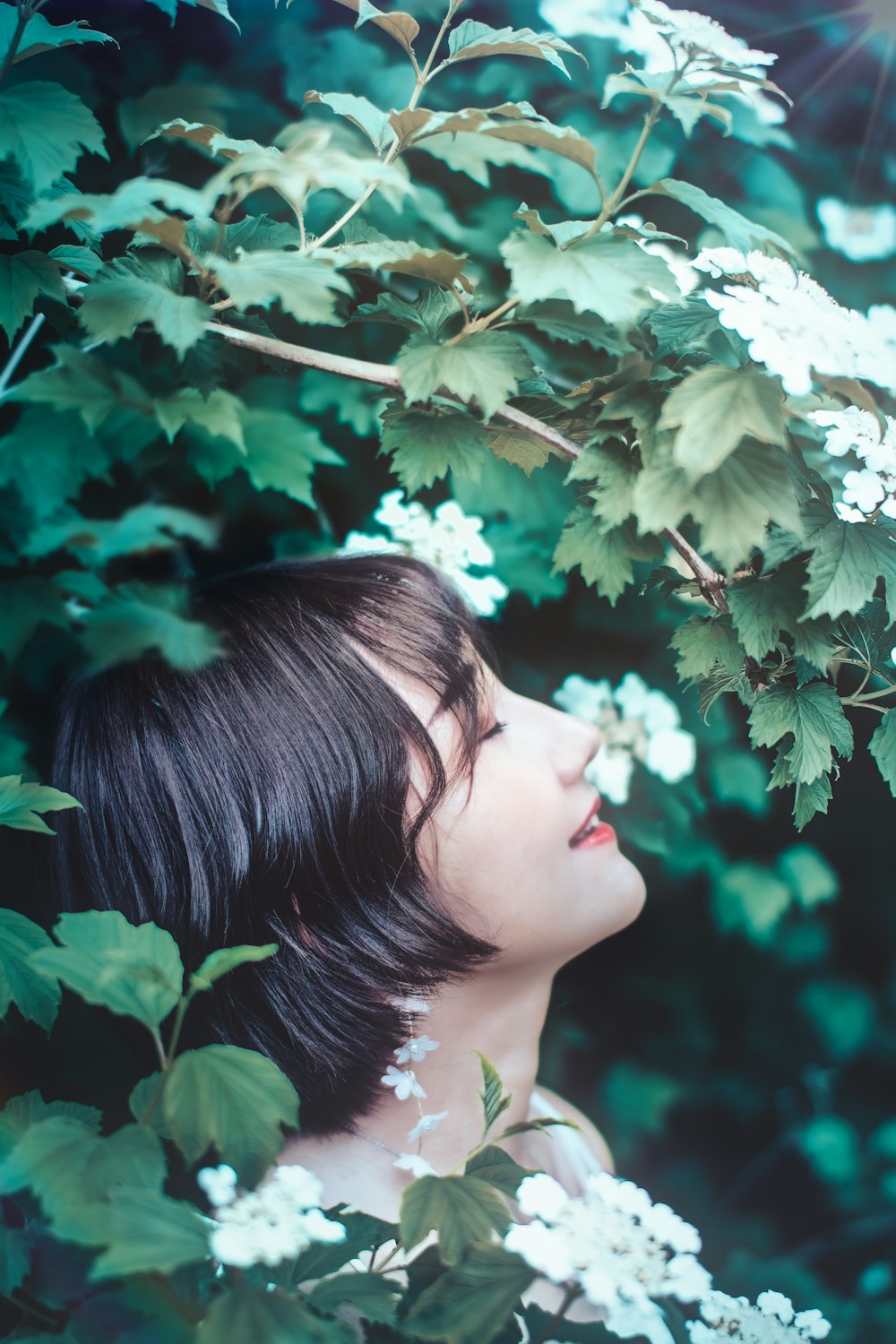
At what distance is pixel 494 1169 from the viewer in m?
0.65

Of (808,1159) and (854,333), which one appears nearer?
(854,333)

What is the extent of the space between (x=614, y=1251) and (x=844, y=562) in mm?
484

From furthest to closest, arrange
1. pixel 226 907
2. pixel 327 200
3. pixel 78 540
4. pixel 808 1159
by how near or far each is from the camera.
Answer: pixel 808 1159 → pixel 327 200 → pixel 226 907 → pixel 78 540

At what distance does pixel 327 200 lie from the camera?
83 cm

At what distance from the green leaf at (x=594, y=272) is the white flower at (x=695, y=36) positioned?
0.14 metres

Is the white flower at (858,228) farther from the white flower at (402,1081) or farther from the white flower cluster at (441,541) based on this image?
the white flower at (402,1081)

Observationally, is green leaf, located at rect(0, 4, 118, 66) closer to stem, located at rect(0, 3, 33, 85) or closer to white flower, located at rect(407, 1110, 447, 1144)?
stem, located at rect(0, 3, 33, 85)

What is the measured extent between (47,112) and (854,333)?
561 mm

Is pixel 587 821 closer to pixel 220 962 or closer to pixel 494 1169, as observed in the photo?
pixel 494 1169

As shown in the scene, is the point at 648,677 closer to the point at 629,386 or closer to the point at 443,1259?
the point at 629,386

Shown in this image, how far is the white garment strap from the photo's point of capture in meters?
0.97

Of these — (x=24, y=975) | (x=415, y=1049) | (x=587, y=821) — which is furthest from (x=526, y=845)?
(x=24, y=975)

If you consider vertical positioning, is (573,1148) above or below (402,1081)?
below

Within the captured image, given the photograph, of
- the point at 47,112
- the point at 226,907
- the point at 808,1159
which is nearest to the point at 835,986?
the point at 808,1159
